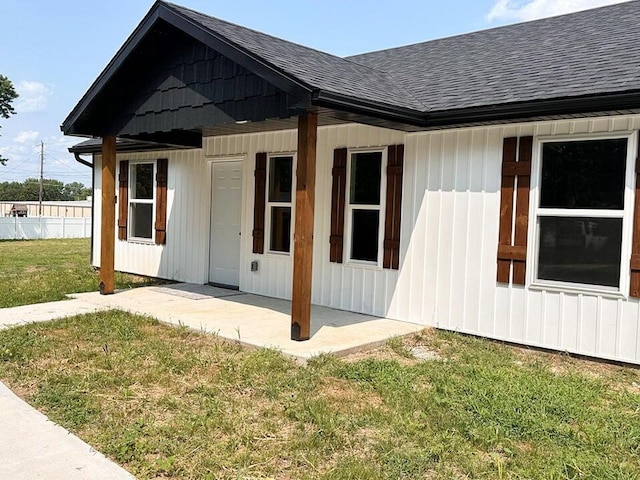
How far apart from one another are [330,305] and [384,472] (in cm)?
430

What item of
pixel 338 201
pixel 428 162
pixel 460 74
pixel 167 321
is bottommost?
pixel 167 321

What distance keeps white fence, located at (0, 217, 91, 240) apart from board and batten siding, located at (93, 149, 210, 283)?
18.4 metres

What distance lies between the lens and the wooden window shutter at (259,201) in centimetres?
786

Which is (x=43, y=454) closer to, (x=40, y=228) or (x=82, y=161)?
(x=82, y=161)

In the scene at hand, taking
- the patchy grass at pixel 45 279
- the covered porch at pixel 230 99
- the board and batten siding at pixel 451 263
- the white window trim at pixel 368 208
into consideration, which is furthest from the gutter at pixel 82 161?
the white window trim at pixel 368 208

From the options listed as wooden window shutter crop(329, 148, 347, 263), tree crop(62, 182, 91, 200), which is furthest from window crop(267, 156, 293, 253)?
tree crop(62, 182, 91, 200)

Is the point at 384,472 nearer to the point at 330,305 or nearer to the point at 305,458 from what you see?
the point at 305,458

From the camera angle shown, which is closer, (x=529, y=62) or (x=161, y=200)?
(x=529, y=62)

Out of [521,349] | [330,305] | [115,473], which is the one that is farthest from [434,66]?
[115,473]

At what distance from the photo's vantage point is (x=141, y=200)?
10.0 metres

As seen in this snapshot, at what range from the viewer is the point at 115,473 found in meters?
2.76

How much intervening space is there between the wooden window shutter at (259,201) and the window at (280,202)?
0.09 meters

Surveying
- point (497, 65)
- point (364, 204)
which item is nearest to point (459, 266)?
point (364, 204)

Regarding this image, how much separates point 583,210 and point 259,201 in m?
4.47
